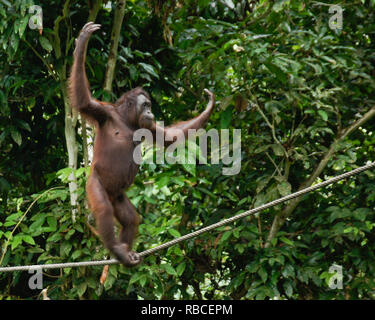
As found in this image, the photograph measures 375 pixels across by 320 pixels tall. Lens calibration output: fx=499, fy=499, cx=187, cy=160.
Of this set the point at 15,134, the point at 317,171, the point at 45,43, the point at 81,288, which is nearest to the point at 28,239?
the point at 81,288

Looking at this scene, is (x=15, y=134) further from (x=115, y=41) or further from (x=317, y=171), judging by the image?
(x=317, y=171)

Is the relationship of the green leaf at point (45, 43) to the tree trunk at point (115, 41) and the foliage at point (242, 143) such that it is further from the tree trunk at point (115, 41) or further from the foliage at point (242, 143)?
the tree trunk at point (115, 41)

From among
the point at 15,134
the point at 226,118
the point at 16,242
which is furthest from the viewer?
the point at 15,134

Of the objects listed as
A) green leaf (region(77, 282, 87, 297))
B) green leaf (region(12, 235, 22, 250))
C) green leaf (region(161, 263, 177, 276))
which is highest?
green leaf (region(12, 235, 22, 250))

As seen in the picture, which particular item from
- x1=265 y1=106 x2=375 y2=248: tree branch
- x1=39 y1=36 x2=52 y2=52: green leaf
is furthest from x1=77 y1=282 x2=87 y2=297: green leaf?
x1=39 y1=36 x2=52 y2=52: green leaf

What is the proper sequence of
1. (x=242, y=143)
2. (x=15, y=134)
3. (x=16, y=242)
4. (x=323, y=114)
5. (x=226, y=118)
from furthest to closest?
(x=242, y=143) < (x=15, y=134) < (x=226, y=118) < (x=323, y=114) < (x=16, y=242)

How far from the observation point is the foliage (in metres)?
4.73

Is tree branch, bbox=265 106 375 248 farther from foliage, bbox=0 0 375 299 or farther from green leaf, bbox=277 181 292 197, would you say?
green leaf, bbox=277 181 292 197

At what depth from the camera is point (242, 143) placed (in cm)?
530

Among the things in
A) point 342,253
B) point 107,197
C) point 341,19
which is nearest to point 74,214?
point 107,197

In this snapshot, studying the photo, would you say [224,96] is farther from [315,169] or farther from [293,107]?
[315,169]

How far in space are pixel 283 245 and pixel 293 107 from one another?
4.61ft

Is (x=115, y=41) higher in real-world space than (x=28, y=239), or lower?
higher

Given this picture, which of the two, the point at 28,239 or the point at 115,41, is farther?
the point at 115,41
